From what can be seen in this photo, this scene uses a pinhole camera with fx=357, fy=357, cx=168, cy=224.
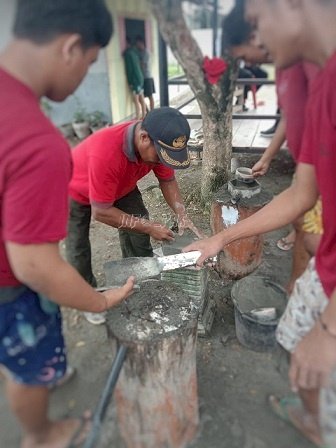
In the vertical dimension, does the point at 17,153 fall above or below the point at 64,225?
above

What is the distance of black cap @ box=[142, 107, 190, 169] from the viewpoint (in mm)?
1764

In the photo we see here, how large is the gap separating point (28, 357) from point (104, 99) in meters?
1.90

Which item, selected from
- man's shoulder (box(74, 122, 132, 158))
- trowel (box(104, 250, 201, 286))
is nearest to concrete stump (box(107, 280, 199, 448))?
trowel (box(104, 250, 201, 286))

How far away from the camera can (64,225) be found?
93 centimetres

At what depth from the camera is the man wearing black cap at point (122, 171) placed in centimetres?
181

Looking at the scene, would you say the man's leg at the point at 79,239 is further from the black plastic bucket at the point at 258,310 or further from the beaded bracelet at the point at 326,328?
the beaded bracelet at the point at 326,328

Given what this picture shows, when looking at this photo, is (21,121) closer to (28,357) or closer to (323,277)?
(28,357)

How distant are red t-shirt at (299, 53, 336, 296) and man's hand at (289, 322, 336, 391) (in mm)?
213

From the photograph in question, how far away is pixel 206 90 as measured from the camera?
5.53 ft

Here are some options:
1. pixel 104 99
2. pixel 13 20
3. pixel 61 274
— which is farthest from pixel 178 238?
pixel 13 20

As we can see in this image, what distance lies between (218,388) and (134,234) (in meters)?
1.15

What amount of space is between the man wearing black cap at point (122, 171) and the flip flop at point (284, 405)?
3.41ft

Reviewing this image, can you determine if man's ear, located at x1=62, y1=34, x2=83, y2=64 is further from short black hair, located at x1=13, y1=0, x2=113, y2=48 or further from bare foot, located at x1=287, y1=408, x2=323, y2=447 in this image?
bare foot, located at x1=287, y1=408, x2=323, y2=447

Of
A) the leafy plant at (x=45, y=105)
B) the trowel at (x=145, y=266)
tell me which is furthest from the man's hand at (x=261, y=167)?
the leafy plant at (x=45, y=105)
